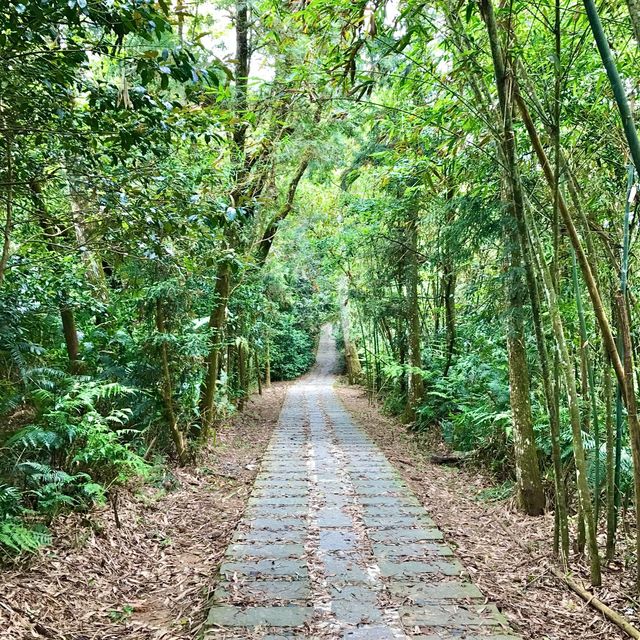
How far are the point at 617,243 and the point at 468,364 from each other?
348cm

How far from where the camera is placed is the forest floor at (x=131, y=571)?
270cm

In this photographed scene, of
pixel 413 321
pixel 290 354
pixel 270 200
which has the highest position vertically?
pixel 270 200

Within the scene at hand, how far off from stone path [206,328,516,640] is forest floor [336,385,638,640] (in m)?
0.18

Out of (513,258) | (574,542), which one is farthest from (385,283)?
(574,542)

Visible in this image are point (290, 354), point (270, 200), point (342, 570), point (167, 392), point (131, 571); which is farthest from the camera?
point (290, 354)

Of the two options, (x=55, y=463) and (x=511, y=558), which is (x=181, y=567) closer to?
(x=55, y=463)

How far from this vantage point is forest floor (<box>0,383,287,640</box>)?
270cm

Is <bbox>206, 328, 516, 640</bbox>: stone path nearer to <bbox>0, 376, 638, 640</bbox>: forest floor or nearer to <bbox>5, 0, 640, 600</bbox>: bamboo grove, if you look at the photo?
<bbox>0, 376, 638, 640</bbox>: forest floor

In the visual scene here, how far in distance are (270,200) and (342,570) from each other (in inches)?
130

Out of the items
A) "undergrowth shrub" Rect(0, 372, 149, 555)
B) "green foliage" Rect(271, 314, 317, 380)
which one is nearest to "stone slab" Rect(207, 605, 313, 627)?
"undergrowth shrub" Rect(0, 372, 149, 555)

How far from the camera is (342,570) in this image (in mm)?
3238

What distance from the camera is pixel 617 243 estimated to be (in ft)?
11.1

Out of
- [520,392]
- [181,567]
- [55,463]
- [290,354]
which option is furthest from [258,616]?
[290,354]

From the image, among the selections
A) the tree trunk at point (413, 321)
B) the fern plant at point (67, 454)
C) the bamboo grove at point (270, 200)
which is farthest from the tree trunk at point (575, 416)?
the tree trunk at point (413, 321)
